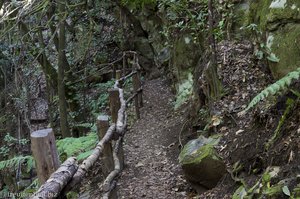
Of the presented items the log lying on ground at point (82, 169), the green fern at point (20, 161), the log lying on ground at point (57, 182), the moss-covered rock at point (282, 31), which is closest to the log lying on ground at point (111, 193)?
the log lying on ground at point (82, 169)

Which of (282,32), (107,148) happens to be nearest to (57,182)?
(107,148)

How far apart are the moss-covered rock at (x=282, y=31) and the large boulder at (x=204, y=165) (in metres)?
1.18

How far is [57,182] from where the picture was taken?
6.82ft

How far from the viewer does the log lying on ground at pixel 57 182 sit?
194cm

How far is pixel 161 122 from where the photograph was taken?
7535mm

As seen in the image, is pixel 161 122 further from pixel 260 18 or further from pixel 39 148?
pixel 39 148

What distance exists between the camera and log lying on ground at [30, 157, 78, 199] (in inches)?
76.4

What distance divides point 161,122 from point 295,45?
391 centimetres

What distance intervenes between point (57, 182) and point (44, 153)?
13.9 inches

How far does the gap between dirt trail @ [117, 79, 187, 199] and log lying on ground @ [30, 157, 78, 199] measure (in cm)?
217

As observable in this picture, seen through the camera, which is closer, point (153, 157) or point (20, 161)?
point (20, 161)

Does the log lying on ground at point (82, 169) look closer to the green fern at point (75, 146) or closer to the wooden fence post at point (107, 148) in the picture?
the wooden fence post at point (107, 148)

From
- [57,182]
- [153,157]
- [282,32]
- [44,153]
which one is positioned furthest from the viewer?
[153,157]

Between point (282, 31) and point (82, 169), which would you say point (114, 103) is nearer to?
point (282, 31)
